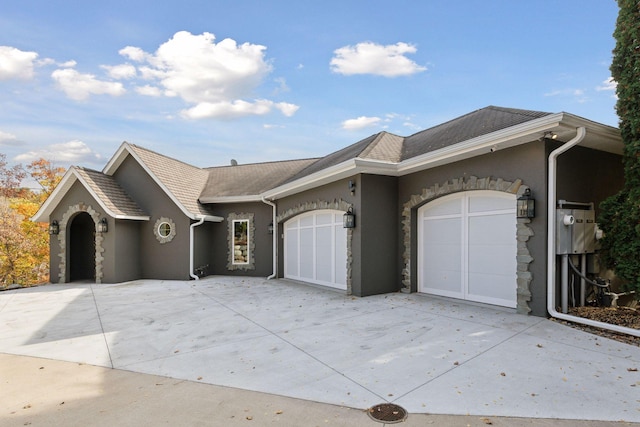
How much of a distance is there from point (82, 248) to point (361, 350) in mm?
13525

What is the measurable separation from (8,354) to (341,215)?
23.1 ft

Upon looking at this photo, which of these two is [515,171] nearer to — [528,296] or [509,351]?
[528,296]

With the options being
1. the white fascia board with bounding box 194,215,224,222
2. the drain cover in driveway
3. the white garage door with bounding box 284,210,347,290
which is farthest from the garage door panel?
the drain cover in driveway

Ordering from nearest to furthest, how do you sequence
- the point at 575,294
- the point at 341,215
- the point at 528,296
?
the point at 528,296
the point at 575,294
the point at 341,215

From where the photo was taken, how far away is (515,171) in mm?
6211

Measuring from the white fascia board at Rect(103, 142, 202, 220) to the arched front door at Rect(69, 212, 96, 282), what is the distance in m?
2.04

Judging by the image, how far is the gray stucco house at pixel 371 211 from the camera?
A: 604cm

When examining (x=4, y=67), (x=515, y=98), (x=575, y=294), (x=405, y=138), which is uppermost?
(x=4, y=67)

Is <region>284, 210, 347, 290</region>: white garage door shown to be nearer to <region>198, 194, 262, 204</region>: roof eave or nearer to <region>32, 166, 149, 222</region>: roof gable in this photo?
<region>198, 194, 262, 204</region>: roof eave

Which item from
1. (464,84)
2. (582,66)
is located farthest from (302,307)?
(582,66)

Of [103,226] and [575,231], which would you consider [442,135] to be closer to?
[575,231]

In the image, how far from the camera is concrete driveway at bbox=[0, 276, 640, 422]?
325 cm

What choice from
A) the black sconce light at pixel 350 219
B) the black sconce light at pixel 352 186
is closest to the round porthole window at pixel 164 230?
the black sconce light at pixel 350 219

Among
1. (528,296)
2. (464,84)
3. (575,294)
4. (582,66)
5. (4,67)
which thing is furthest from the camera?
(4,67)
